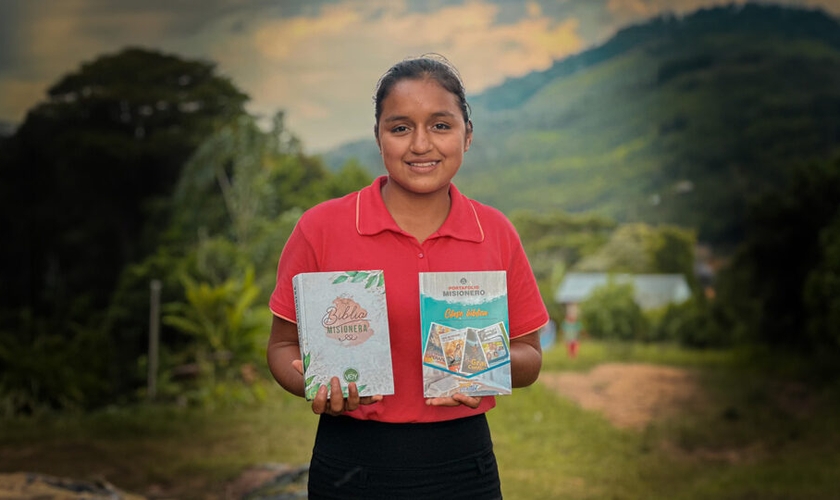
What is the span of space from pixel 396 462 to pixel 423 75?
658 mm

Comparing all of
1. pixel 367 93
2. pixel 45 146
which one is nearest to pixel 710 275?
pixel 367 93

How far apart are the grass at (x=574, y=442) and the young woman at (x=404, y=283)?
339cm

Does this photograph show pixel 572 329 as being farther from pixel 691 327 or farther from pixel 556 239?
pixel 691 327

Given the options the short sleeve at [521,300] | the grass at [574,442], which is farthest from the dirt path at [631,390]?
the short sleeve at [521,300]

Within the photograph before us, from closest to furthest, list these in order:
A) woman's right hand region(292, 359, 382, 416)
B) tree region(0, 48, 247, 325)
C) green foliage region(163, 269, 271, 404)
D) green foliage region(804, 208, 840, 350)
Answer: woman's right hand region(292, 359, 382, 416) → green foliage region(804, 208, 840, 350) → green foliage region(163, 269, 271, 404) → tree region(0, 48, 247, 325)

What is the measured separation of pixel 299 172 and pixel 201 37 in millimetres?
984

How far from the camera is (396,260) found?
1.70 metres

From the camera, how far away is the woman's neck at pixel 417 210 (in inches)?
68.6

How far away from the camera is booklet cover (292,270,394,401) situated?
1559mm

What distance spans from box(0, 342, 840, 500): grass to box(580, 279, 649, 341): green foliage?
92mm

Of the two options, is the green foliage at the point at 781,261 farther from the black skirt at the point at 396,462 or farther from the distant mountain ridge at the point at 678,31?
the black skirt at the point at 396,462

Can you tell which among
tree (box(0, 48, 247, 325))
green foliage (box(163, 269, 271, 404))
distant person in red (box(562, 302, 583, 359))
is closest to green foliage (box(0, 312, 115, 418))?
tree (box(0, 48, 247, 325))

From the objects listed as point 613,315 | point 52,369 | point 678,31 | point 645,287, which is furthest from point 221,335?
point 678,31

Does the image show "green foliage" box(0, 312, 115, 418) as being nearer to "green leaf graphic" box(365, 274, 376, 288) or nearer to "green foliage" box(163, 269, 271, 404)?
"green foliage" box(163, 269, 271, 404)
